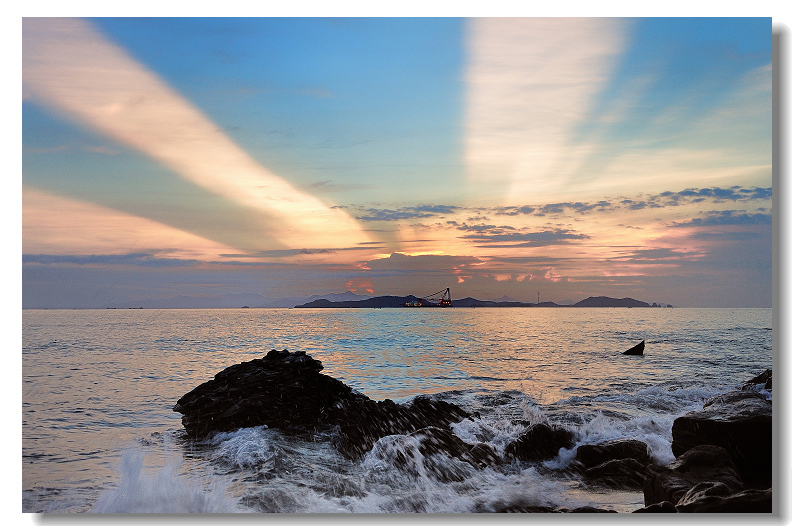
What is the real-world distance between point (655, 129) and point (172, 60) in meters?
7.69

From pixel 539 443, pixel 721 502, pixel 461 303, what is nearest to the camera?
pixel 721 502

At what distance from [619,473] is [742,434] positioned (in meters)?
1.65

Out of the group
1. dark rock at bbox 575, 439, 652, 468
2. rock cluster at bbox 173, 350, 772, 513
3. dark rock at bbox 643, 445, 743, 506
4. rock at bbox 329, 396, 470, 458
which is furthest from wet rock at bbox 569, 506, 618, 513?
rock at bbox 329, 396, 470, 458

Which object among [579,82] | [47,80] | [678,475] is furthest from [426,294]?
[47,80]

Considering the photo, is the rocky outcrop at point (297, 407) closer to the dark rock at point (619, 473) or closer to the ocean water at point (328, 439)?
the ocean water at point (328, 439)

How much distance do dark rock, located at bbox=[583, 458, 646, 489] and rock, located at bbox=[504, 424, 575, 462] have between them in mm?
733

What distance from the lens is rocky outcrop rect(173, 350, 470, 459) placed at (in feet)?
27.0

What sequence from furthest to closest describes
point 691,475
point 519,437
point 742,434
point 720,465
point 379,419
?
1. point 379,419
2. point 519,437
3. point 742,434
4. point 720,465
5. point 691,475

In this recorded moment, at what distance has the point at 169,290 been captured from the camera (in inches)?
392

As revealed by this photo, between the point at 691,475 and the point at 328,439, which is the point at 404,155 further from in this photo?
the point at 691,475

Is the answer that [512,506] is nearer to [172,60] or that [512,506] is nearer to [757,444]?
[757,444]

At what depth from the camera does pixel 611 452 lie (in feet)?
23.6

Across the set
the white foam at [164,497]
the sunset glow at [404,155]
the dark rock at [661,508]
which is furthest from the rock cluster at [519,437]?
the sunset glow at [404,155]

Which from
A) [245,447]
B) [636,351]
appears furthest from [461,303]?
[636,351]
